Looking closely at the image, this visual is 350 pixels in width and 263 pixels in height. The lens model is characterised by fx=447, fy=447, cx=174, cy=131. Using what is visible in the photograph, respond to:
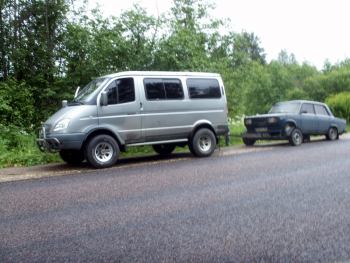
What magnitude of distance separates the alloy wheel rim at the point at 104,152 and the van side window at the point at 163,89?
5.85 feet

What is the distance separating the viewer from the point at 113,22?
54.2 feet

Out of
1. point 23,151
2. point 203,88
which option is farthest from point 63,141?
point 203,88

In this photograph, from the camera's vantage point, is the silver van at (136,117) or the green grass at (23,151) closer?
the silver van at (136,117)

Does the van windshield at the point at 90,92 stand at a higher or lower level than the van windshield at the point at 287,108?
higher

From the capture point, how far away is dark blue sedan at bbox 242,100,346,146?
16.0m

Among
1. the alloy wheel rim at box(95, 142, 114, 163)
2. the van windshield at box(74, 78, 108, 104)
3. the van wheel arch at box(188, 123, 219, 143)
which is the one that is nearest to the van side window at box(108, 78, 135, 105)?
the van windshield at box(74, 78, 108, 104)

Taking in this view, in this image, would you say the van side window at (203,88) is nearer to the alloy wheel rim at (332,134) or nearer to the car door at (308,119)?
the car door at (308,119)

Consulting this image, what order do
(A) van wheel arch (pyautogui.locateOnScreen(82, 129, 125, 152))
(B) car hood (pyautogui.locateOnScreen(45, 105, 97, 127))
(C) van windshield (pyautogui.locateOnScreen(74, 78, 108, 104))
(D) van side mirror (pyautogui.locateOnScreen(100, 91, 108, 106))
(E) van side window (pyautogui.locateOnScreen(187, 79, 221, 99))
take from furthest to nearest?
(E) van side window (pyautogui.locateOnScreen(187, 79, 221, 99)) < (C) van windshield (pyautogui.locateOnScreen(74, 78, 108, 104)) < (D) van side mirror (pyautogui.locateOnScreen(100, 91, 108, 106)) < (A) van wheel arch (pyautogui.locateOnScreen(82, 129, 125, 152)) < (B) car hood (pyautogui.locateOnScreen(45, 105, 97, 127))

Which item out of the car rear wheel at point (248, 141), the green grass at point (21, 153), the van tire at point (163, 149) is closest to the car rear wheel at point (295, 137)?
the car rear wheel at point (248, 141)

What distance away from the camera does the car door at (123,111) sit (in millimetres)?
11125

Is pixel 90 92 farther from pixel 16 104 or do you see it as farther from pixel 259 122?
pixel 259 122

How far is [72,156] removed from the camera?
38.6 ft

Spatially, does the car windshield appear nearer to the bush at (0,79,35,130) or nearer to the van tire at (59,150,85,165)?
the van tire at (59,150,85,165)

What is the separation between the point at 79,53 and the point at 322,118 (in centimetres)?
991
